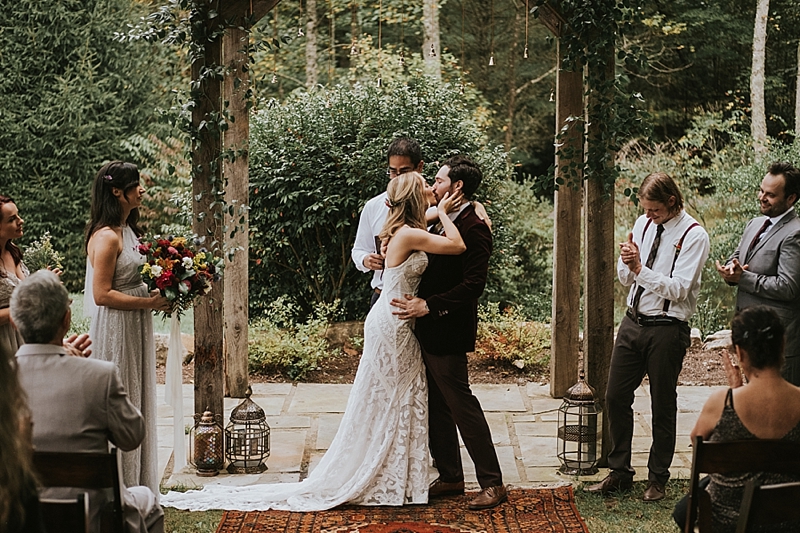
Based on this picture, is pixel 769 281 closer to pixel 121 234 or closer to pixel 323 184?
pixel 121 234

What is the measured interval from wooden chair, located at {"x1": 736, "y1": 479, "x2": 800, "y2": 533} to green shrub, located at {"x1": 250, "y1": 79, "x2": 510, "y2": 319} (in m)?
6.05

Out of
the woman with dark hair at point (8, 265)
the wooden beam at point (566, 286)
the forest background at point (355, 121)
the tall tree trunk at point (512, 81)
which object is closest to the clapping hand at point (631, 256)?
the forest background at point (355, 121)

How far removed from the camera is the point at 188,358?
28.5 feet

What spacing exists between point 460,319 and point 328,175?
419 centimetres

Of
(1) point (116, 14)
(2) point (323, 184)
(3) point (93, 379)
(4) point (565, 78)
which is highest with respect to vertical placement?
(1) point (116, 14)

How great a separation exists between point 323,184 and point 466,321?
4162mm

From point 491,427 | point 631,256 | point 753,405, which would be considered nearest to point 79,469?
point 753,405

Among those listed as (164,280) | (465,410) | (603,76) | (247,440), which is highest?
(603,76)

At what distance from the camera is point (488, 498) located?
5.13 m

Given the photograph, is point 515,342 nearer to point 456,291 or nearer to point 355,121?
point 355,121

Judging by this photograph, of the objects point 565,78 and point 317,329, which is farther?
point 317,329

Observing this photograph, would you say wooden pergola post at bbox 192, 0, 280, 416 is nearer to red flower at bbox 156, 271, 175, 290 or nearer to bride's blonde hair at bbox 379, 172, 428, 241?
red flower at bbox 156, 271, 175, 290

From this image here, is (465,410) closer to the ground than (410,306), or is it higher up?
closer to the ground

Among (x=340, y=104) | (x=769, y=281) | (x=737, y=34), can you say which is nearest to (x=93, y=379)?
(x=769, y=281)
